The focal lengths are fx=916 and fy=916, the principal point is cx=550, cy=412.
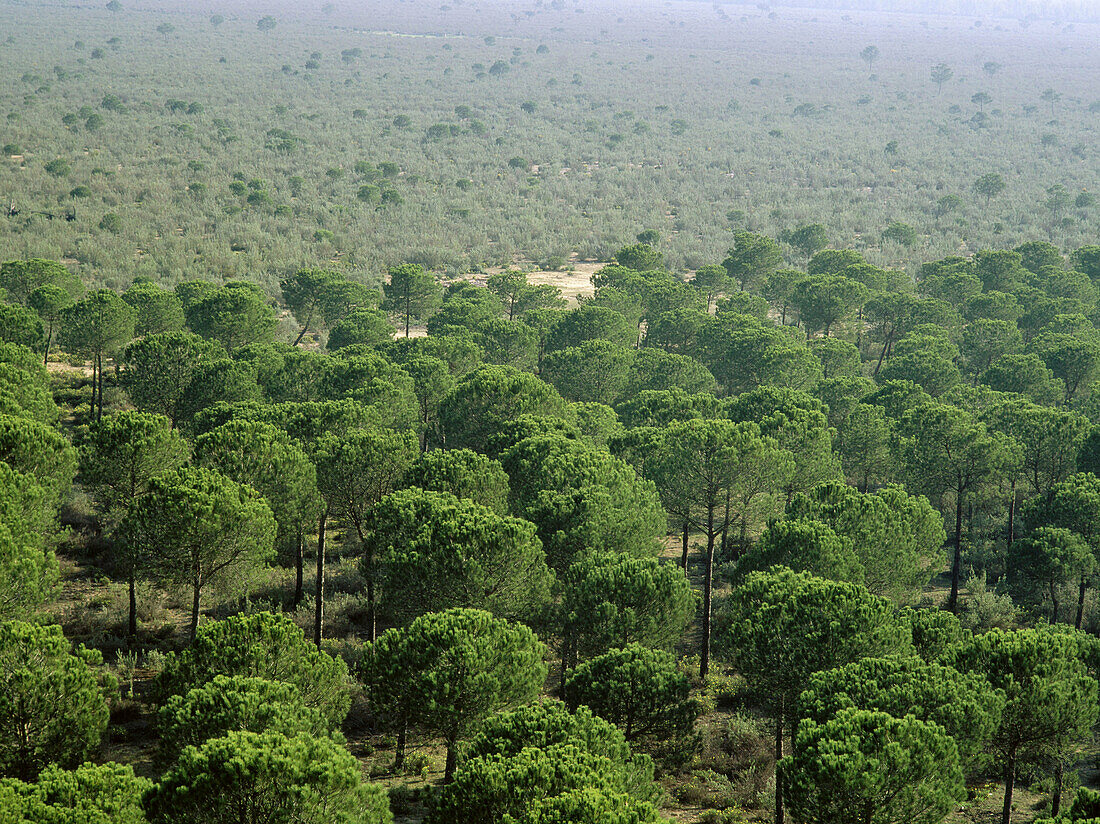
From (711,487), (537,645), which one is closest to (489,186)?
(711,487)

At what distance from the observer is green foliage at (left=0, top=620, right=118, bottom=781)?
70.7 feet

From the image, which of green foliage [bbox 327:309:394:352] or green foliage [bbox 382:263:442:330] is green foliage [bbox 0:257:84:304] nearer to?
green foliage [bbox 327:309:394:352]

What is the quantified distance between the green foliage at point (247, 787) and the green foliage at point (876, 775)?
10292 mm

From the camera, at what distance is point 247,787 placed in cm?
1848

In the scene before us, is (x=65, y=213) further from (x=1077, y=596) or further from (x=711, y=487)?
(x=1077, y=596)

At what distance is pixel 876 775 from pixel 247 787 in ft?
43.9

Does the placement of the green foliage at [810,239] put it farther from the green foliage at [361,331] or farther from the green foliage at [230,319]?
the green foliage at [230,319]

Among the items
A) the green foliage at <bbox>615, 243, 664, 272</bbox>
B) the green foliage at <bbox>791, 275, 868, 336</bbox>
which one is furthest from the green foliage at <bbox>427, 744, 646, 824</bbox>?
the green foliage at <bbox>615, 243, 664, 272</bbox>

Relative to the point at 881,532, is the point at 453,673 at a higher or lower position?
lower

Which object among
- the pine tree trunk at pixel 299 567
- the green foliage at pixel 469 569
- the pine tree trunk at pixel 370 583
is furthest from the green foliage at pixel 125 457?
the green foliage at pixel 469 569

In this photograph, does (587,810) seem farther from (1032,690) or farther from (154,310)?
(154,310)

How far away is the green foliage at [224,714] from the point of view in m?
21.0

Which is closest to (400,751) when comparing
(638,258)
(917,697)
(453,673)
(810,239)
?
(453,673)

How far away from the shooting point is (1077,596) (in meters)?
38.2
